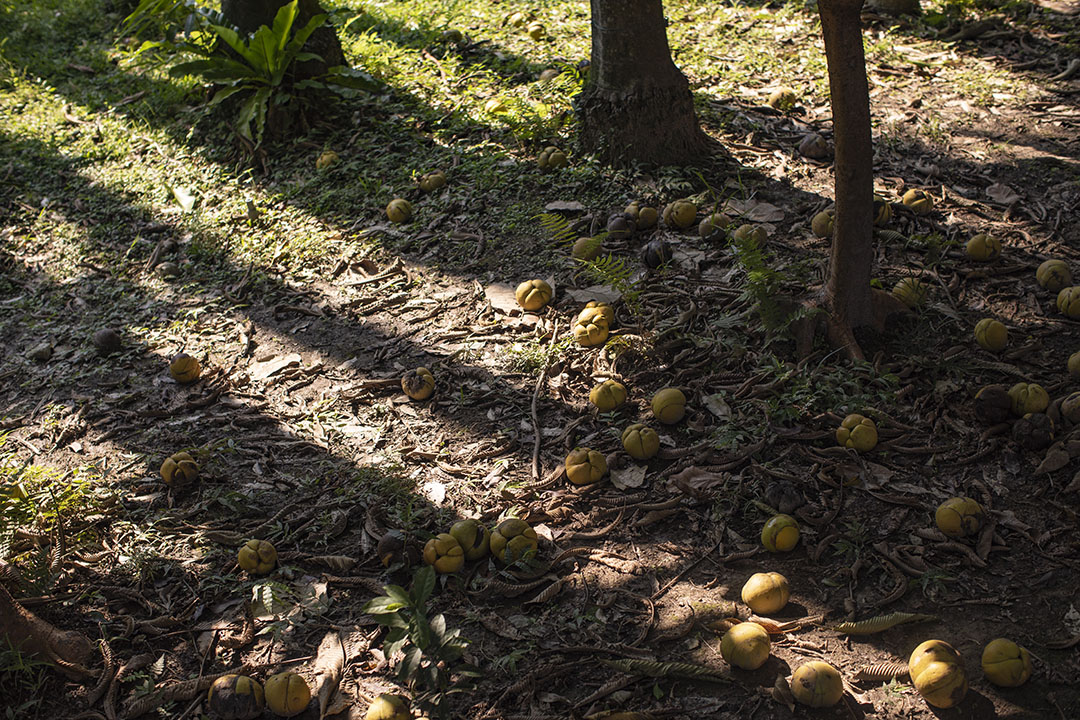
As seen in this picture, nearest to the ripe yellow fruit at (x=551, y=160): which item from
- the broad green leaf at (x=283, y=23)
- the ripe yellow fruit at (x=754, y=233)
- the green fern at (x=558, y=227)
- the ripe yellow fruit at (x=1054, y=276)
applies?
the green fern at (x=558, y=227)

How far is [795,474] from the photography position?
3408 mm

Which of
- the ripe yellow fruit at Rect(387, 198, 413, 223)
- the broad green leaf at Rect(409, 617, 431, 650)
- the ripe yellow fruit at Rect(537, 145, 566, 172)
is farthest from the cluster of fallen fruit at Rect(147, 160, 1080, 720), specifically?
the ripe yellow fruit at Rect(387, 198, 413, 223)

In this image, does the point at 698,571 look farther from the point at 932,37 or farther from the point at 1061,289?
the point at 932,37

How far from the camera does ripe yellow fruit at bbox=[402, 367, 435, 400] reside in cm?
412

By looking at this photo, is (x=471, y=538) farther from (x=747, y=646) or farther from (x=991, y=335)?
(x=991, y=335)

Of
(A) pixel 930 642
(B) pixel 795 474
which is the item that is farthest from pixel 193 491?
(A) pixel 930 642

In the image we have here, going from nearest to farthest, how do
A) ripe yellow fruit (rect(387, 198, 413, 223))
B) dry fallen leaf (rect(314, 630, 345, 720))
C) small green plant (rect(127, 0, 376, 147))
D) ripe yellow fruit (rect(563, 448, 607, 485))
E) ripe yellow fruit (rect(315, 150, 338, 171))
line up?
dry fallen leaf (rect(314, 630, 345, 720)), ripe yellow fruit (rect(563, 448, 607, 485)), ripe yellow fruit (rect(387, 198, 413, 223)), ripe yellow fruit (rect(315, 150, 338, 171)), small green plant (rect(127, 0, 376, 147))

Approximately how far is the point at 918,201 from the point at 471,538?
337cm

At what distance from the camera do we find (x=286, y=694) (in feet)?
8.87

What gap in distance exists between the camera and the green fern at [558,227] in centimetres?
446

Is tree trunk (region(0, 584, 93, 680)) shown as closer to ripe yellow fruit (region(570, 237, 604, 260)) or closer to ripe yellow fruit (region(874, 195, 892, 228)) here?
ripe yellow fruit (region(570, 237, 604, 260))

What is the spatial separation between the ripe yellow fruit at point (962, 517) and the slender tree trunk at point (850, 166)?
108 cm

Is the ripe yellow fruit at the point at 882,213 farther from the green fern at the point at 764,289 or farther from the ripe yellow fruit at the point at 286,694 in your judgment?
the ripe yellow fruit at the point at 286,694

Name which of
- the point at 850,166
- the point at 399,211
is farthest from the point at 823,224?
the point at 399,211
